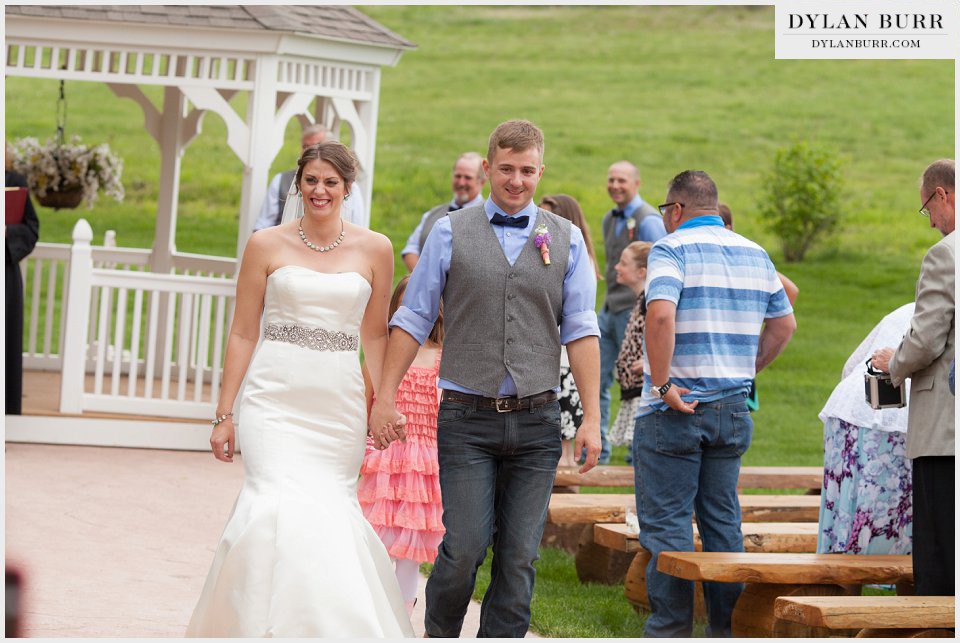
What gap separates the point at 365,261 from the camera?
5441mm

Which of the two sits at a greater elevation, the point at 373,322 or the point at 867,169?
the point at 867,169

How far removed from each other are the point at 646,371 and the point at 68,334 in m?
5.51

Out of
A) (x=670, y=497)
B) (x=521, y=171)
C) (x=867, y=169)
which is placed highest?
(x=867, y=169)

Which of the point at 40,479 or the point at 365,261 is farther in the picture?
the point at 40,479

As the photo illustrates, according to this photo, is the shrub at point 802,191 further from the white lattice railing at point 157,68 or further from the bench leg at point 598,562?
the bench leg at point 598,562

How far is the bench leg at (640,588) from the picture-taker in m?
6.77

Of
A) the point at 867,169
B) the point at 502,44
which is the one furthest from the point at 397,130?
the point at 867,169

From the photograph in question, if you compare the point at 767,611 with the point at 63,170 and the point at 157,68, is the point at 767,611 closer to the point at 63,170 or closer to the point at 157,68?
the point at 157,68

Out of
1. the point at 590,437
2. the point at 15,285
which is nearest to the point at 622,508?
the point at 590,437

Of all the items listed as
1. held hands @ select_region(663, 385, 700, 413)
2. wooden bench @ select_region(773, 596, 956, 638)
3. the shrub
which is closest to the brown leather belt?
held hands @ select_region(663, 385, 700, 413)

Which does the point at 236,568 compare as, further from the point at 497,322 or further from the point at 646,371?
the point at 646,371

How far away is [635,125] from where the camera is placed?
2894cm

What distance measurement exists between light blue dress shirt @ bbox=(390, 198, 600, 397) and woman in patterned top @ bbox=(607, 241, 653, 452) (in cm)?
242

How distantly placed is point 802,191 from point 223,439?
1749cm
